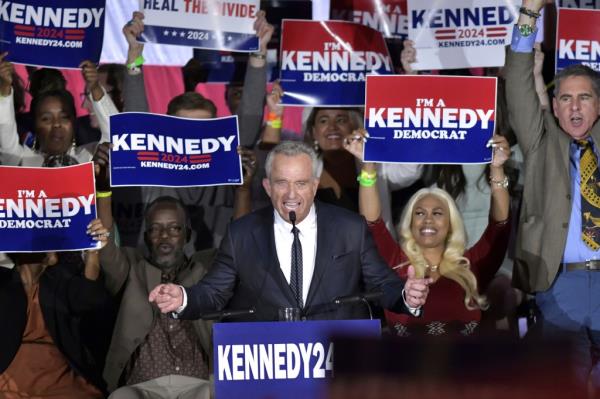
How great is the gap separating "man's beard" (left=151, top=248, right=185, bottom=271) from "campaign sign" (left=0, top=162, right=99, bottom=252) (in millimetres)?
431

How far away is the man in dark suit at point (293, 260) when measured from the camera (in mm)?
4270

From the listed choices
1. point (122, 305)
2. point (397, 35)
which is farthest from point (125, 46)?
point (122, 305)

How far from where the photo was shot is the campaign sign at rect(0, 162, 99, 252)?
530cm

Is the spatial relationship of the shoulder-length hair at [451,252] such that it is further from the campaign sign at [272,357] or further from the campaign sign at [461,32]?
the campaign sign at [272,357]

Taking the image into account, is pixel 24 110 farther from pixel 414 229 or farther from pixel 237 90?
pixel 414 229

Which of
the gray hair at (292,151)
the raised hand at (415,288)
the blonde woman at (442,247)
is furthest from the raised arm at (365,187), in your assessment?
the raised hand at (415,288)

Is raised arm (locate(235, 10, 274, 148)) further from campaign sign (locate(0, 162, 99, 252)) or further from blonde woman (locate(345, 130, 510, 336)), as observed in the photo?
campaign sign (locate(0, 162, 99, 252))

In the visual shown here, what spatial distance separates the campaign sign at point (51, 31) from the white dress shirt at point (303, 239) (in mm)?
2134

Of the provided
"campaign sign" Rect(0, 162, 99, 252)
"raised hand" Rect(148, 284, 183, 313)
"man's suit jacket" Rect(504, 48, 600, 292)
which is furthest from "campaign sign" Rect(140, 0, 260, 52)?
"raised hand" Rect(148, 284, 183, 313)

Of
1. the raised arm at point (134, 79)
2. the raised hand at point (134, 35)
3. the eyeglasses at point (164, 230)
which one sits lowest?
the eyeglasses at point (164, 230)

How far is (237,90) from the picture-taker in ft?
22.2

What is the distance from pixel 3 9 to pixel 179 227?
1.57 meters

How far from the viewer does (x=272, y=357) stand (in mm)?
3535

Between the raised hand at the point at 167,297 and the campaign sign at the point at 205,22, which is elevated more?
the campaign sign at the point at 205,22
